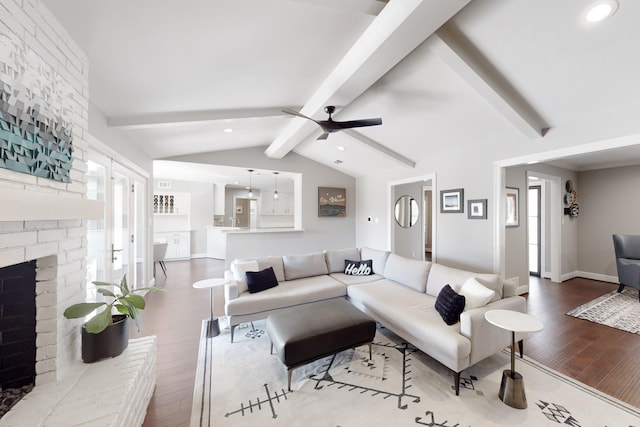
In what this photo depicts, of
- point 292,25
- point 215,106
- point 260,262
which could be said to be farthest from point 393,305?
point 215,106

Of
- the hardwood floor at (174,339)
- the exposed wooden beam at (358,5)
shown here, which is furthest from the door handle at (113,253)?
the exposed wooden beam at (358,5)

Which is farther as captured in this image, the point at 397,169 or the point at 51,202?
the point at 397,169

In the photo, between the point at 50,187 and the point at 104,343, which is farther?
the point at 104,343

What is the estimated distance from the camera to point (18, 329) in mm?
1452

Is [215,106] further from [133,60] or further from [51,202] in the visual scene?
[51,202]

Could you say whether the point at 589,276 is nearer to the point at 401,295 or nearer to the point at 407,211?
the point at 407,211

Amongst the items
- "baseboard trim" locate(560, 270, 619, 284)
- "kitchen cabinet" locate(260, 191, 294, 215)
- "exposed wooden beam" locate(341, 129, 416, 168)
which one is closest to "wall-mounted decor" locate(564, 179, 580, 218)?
"baseboard trim" locate(560, 270, 619, 284)

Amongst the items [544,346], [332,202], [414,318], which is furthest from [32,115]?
[332,202]

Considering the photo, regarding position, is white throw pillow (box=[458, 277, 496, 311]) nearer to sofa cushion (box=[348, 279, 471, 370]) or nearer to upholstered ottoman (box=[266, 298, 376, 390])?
sofa cushion (box=[348, 279, 471, 370])

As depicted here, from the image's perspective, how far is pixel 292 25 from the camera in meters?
1.92

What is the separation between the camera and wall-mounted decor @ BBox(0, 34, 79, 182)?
1139 millimetres

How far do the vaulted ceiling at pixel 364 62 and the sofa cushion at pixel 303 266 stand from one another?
2.15m

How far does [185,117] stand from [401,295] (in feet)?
11.5

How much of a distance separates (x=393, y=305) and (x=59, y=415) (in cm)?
256
